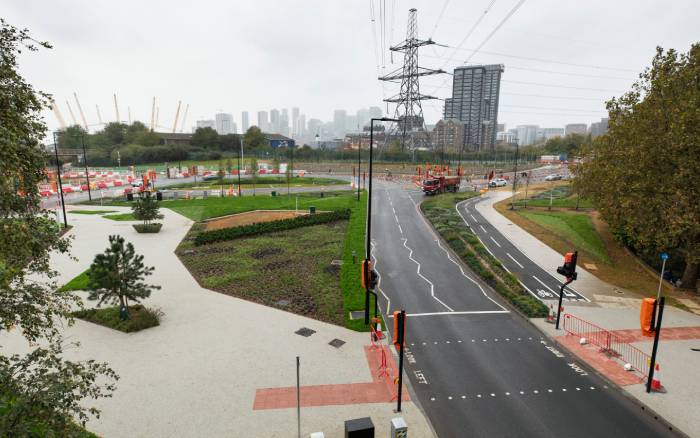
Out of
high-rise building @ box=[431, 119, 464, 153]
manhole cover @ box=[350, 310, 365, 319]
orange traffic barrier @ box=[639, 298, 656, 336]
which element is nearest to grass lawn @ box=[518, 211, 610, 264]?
orange traffic barrier @ box=[639, 298, 656, 336]

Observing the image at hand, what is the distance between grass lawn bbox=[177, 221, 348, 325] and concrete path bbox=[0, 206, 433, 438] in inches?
45.4

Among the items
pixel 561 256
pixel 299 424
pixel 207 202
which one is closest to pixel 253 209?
pixel 207 202

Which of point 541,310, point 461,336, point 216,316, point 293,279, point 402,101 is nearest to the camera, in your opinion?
point 461,336

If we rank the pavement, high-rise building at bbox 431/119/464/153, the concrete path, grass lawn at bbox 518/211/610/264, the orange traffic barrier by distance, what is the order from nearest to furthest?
the concrete path → the orange traffic barrier → the pavement → grass lawn at bbox 518/211/610/264 → high-rise building at bbox 431/119/464/153

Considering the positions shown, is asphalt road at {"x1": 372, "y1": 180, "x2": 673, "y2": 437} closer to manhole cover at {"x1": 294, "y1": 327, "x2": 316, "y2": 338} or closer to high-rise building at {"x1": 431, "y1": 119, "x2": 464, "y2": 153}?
manhole cover at {"x1": 294, "y1": 327, "x2": 316, "y2": 338}

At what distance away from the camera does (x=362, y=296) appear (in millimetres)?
21797

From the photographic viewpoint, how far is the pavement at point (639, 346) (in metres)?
13.5

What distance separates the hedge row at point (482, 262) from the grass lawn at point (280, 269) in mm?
9615

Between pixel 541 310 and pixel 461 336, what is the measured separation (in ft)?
18.6

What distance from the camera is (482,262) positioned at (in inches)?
1138

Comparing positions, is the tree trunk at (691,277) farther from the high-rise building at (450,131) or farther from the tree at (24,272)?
the high-rise building at (450,131)

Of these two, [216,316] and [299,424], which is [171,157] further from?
[299,424]

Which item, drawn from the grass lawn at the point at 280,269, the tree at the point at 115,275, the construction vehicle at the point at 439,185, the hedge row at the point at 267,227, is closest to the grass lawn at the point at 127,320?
the tree at the point at 115,275

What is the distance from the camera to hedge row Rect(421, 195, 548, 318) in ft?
71.3
